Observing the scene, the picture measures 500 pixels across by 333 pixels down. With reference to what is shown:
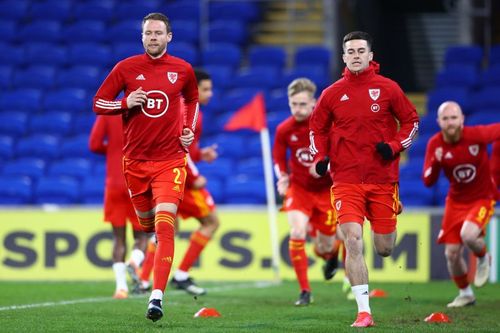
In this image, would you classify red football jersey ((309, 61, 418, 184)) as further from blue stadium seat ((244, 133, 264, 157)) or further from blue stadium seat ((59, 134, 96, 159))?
blue stadium seat ((59, 134, 96, 159))

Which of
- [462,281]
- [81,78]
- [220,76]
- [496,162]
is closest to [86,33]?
[81,78]

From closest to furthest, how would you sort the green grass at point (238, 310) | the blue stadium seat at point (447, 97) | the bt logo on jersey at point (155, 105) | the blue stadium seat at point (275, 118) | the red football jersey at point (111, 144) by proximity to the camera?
the green grass at point (238, 310) → the bt logo on jersey at point (155, 105) → the red football jersey at point (111, 144) → the blue stadium seat at point (275, 118) → the blue stadium seat at point (447, 97)

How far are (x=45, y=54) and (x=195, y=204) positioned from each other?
996 centimetres

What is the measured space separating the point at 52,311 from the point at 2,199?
8.56m

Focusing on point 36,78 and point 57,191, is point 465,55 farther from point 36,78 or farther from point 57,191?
point 36,78

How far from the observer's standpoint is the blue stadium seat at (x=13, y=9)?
72.7 ft

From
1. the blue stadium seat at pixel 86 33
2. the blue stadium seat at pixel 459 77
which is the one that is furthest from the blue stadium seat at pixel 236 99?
the blue stadium seat at pixel 86 33

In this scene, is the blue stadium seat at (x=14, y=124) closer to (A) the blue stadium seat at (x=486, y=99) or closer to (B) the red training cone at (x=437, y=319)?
(A) the blue stadium seat at (x=486, y=99)

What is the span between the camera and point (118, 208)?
37.9 feet

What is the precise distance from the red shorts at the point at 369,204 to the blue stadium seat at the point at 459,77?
10873mm

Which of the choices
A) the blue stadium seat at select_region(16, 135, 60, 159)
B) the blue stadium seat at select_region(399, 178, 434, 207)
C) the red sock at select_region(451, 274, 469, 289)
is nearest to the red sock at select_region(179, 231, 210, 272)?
the red sock at select_region(451, 274, 469, 289)

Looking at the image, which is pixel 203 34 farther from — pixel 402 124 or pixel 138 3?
pixel 402 124

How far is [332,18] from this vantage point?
2089 centimetres

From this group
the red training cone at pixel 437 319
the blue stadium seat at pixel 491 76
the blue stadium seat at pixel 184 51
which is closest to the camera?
the red training cone at pixel 437 319
